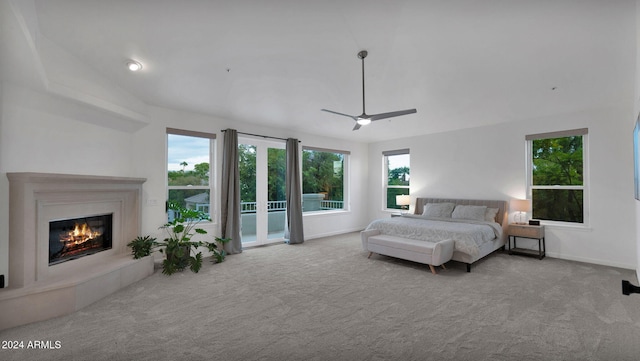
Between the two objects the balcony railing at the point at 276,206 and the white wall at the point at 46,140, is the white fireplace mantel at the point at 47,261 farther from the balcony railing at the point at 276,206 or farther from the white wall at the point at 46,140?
the balcony railing at the point at 276,206

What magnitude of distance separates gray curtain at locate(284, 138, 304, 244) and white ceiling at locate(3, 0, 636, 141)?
146cm

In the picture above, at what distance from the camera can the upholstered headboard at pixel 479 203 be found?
17.8 feet

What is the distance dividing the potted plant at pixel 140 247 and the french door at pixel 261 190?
1873mm

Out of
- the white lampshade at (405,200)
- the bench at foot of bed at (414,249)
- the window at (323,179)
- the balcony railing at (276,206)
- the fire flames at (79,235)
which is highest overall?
the window at (323,179)

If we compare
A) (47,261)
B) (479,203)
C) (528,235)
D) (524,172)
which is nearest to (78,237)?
(47,261)

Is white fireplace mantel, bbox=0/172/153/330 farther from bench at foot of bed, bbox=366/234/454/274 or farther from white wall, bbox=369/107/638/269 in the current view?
white wall, bbox=369/107/638/269

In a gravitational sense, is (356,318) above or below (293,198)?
below

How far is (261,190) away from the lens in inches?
236

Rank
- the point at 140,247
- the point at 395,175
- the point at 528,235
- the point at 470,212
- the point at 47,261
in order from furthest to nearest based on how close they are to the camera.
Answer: the point at 395,175 → the point at 470,212 → the point at 528,235 → the point at 140,247 → the point at 47,261

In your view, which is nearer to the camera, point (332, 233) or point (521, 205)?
point (521, 205)

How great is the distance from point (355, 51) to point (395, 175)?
481 cm

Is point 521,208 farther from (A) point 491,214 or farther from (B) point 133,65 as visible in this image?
(B) point 133,65

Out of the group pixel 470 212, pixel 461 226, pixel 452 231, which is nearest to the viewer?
pixel 452 231

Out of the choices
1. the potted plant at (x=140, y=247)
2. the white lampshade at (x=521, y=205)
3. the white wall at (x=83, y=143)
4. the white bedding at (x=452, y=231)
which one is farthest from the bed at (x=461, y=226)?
the potted plant at (x=140, y=247)
